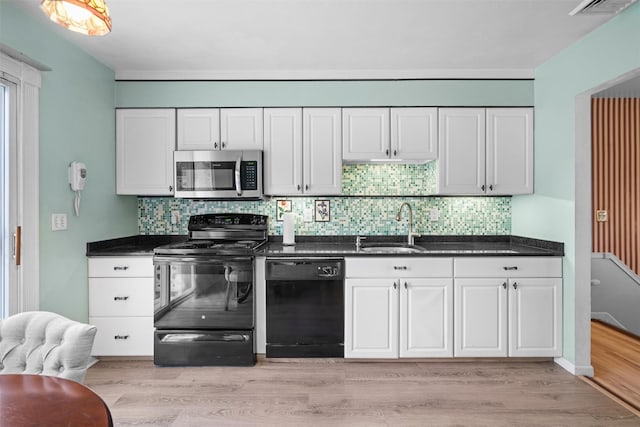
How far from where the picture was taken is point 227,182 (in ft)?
10.5

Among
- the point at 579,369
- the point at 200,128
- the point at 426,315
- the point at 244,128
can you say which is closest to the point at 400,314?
the point at 426,315

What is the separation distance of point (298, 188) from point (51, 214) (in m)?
1.82

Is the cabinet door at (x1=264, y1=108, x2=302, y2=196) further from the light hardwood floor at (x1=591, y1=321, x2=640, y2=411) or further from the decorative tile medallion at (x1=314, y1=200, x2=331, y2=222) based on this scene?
the light hardwood floor at (x1=591, y1=321, x2=640, y2=411)

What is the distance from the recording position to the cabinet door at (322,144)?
3273 millimetres

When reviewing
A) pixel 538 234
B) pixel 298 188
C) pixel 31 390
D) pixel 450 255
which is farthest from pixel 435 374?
pixel 31 390

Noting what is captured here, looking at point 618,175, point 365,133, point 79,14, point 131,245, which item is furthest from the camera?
point 618,175

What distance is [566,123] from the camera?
Answer: 2.85 meters

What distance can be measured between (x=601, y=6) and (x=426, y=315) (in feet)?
7.57

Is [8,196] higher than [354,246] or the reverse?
higher

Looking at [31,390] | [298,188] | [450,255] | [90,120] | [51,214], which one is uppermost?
[90,120]

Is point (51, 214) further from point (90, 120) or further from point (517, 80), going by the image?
point (517, 80)

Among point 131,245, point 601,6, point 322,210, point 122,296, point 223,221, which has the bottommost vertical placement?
point 122,296

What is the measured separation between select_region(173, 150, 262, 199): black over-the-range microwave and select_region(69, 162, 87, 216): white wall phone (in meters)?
0.68

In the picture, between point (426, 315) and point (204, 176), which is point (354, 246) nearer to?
point (426, 315)
